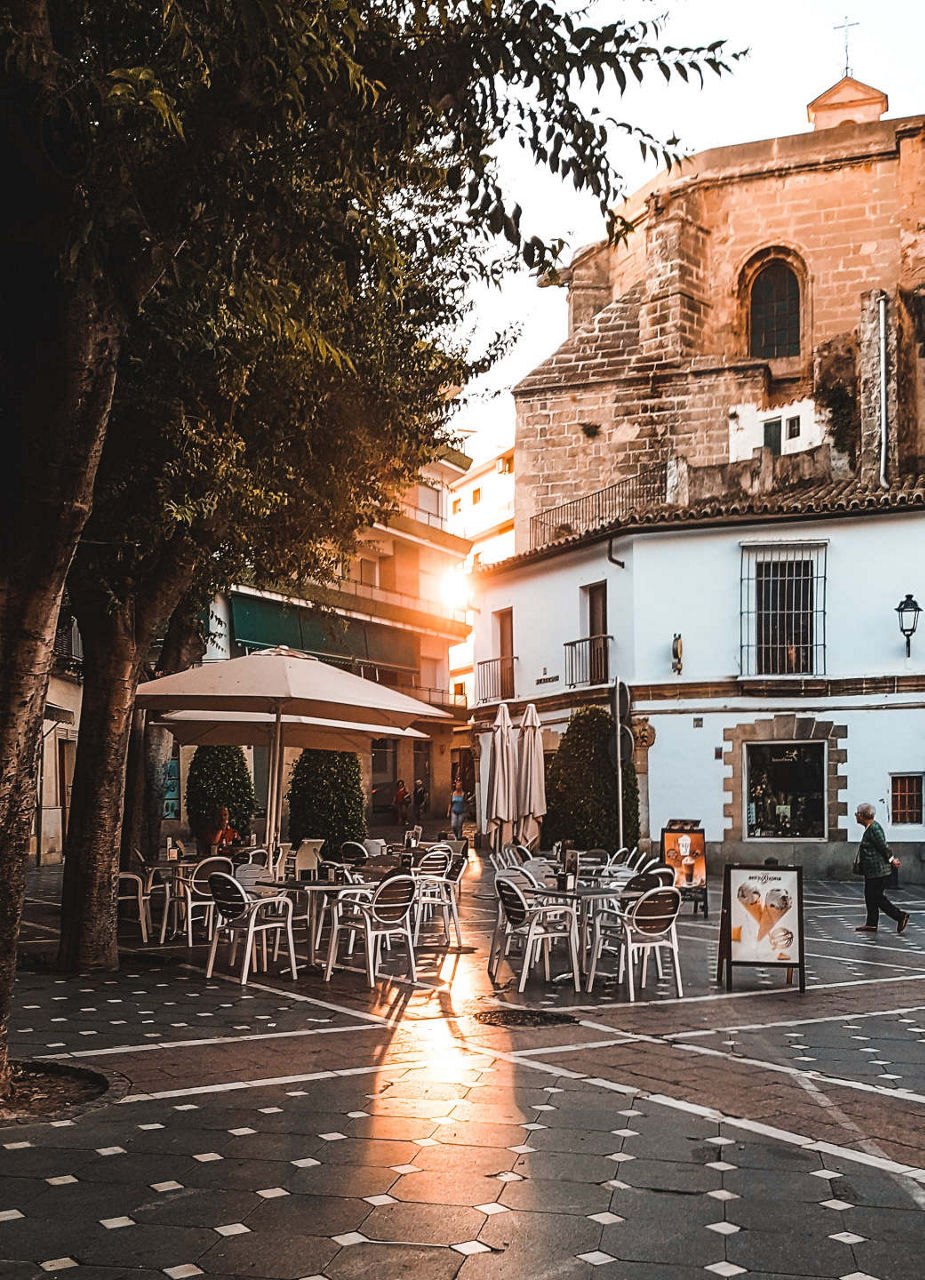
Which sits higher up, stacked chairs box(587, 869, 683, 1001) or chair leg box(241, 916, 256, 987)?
stacked chairs box(587, 869, 683, 1001)

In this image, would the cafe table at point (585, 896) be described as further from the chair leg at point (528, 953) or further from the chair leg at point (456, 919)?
the chair leg at point (456, 919)

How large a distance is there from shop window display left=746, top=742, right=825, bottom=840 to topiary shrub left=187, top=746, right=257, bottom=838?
958 centimetres

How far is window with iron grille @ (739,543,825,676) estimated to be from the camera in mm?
25062

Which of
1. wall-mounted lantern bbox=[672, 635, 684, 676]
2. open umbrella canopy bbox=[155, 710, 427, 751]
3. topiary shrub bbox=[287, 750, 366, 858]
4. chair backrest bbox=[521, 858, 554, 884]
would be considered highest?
wall-mounted lantern bbox=[672, 635, 684, 676]

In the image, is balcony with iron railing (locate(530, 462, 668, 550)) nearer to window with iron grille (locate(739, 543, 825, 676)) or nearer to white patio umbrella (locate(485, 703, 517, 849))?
window with iron grille (locate(739, 543, 825, 676))

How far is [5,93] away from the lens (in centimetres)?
611

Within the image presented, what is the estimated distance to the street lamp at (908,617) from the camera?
24.1 m

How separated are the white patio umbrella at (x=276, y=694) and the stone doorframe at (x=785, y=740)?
12.5m

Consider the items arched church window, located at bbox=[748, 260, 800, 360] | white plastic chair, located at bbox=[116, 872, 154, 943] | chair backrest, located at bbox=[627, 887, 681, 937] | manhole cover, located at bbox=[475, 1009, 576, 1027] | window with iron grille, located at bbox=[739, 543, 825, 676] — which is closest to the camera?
manhole cover, located at bbox=[475, 1009, 576, 1027]

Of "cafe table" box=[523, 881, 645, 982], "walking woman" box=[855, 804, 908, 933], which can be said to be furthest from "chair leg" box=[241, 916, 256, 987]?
"walking woman" box=[855, 804, 908, 933]

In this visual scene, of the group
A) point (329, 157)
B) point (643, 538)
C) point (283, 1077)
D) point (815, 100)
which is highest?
point (815, 100)

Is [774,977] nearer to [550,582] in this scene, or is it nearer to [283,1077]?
[283,1077]

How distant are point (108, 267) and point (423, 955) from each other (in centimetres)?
805

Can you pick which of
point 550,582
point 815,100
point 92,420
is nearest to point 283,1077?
point 92,420
